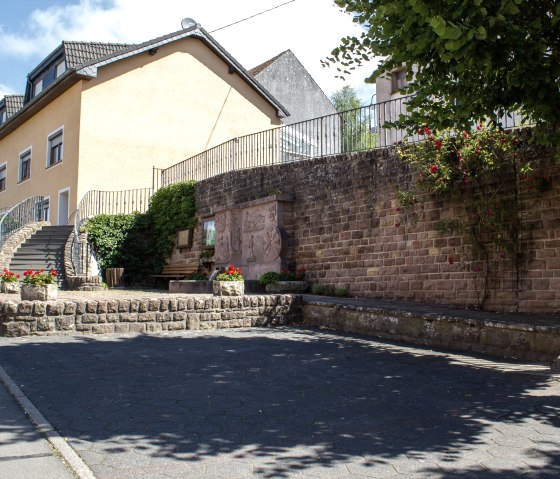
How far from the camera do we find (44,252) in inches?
688

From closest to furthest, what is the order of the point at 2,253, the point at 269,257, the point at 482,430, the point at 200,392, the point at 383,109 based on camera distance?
1. the point at 482,430
2. the point at 200,392
3. the point at 383,109
4. the point at 269,257
5. the point at 2,253

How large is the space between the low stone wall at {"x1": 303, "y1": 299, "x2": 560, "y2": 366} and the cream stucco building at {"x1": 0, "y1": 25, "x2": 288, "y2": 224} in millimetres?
13698

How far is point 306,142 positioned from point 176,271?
20.6 feet

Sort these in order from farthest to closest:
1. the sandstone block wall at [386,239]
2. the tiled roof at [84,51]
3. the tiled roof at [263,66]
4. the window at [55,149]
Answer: the tiled roof at [263,66], the tiled roof at [84,51], the window at [55,149], the sandstone block wall at [386,239]

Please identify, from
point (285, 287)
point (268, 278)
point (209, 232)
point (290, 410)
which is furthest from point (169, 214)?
point (290, 410)

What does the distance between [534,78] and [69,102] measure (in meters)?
19.1

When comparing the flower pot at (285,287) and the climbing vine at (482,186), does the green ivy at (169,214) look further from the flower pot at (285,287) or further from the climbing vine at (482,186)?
the climbing vine at (482,186)

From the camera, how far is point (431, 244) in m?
10.4

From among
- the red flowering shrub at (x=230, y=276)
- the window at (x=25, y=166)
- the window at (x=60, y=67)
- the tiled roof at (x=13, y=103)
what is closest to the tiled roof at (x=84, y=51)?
the window at (x=60, y=67)

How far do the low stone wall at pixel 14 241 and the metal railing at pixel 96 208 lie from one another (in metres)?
1.35

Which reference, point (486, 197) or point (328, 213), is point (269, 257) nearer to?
point (328, 213)

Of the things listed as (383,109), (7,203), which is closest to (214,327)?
(383,109)

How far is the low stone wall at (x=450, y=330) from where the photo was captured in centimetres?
644

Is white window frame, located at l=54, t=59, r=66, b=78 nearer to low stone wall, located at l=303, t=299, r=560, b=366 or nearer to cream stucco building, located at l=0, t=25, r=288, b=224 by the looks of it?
cream stucco building, located at l=0, t=25, r=288, b=224
